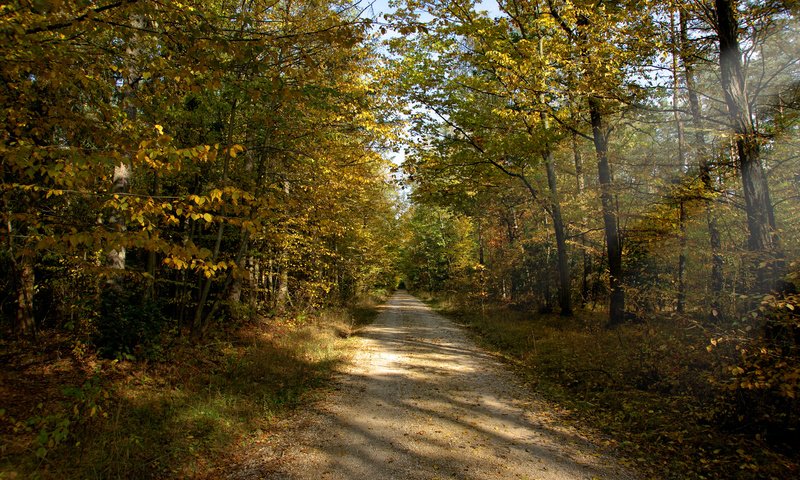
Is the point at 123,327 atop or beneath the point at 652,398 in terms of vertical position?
atop

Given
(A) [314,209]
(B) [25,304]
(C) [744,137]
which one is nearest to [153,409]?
(B) [25,304]

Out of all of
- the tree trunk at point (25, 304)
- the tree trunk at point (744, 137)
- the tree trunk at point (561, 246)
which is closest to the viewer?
the tree trunk at point (744, 137)

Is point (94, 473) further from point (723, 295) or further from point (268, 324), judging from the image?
point (268, 324)

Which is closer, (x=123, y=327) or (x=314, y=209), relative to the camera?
(x=123, y=327)

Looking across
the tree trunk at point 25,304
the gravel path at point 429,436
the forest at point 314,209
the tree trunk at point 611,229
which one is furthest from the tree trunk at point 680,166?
the tree trunk at point 25,304

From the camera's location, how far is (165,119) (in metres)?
7.07

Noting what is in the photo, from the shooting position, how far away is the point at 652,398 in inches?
241

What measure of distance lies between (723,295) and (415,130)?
968 centimetres

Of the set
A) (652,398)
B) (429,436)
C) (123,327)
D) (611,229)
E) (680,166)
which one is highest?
(680,166)

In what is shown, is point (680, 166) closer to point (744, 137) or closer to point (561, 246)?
point (744, 137)

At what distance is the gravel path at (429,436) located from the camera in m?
4.25

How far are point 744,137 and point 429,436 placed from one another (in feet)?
20.1

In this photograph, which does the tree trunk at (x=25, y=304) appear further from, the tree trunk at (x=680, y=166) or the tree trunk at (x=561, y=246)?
the tree trunk at (x=561, y=246)

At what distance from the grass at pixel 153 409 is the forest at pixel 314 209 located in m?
0.04
